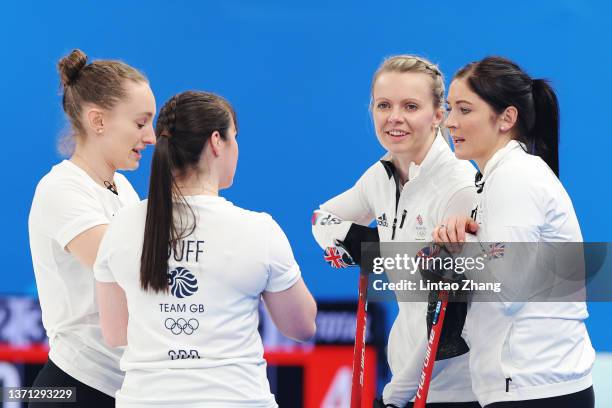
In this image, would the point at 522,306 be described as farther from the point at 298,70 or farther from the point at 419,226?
the point at 298,70

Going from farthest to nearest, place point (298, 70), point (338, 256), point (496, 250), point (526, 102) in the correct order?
point (298, 70), point (338, 256), point (526, 102), point (496, 250)

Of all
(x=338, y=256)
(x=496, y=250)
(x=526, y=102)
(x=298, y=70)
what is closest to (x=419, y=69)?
(x=526, y=102)

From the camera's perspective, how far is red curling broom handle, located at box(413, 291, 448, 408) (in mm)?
2145

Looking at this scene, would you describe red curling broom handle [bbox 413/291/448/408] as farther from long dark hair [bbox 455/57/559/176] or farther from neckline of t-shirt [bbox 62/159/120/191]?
neckline of t-shirt [bbox 62/159/120/191]

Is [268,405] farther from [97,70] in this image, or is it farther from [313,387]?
[313,387]

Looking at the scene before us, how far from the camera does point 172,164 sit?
6.08ft

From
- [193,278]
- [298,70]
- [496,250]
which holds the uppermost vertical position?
[298,70]

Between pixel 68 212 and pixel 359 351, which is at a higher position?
pixel 68 212

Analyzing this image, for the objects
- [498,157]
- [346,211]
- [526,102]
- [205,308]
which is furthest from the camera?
[346,211]

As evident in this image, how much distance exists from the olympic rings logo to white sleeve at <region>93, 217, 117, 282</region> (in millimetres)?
186

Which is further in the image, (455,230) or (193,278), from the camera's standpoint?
(455,230)

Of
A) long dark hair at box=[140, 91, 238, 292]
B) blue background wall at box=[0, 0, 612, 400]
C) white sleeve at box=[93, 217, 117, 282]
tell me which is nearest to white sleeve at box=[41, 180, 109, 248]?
white sleeve at box=[93, 217, 117, 282]

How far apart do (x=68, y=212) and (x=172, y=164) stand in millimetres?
448

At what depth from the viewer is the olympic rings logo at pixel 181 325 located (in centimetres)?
178
